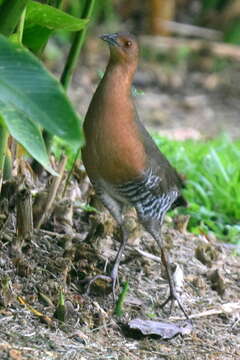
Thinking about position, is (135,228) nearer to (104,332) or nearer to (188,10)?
(104,332)

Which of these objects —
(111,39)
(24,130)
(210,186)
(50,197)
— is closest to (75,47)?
(111,39)

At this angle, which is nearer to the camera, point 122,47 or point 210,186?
point 122,47

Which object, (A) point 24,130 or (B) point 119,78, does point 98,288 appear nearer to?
(B) point 119,78

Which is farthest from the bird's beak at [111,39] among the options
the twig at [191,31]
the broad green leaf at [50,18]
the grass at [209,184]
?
the twig at [191,31]

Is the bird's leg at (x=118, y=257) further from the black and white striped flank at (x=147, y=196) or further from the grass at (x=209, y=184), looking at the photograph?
the grass at (x=209, y=184)

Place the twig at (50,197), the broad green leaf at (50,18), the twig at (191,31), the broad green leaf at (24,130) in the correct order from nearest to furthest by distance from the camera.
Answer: the broad green leaf at (24,130) → the broad green leaf at (50,18) → the twig at (50,197) → the twig at (191,31)

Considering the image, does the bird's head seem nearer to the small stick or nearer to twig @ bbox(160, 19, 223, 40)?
the small stick

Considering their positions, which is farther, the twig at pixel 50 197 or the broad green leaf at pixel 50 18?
the twig at pixel 50 197

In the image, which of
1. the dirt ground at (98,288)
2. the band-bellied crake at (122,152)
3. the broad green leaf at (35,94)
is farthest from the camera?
the band-bellied crake at (122,152)

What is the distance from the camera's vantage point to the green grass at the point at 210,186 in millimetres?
5375

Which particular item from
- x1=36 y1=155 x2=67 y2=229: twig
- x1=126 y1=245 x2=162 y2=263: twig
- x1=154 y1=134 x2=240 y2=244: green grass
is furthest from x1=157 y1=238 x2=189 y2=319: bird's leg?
x1=154 y1=134 x2=240 y2=244: green grass

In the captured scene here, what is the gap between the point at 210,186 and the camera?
18.9ft

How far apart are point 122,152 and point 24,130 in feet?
3.79

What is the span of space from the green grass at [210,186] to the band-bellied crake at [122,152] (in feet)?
3.78
